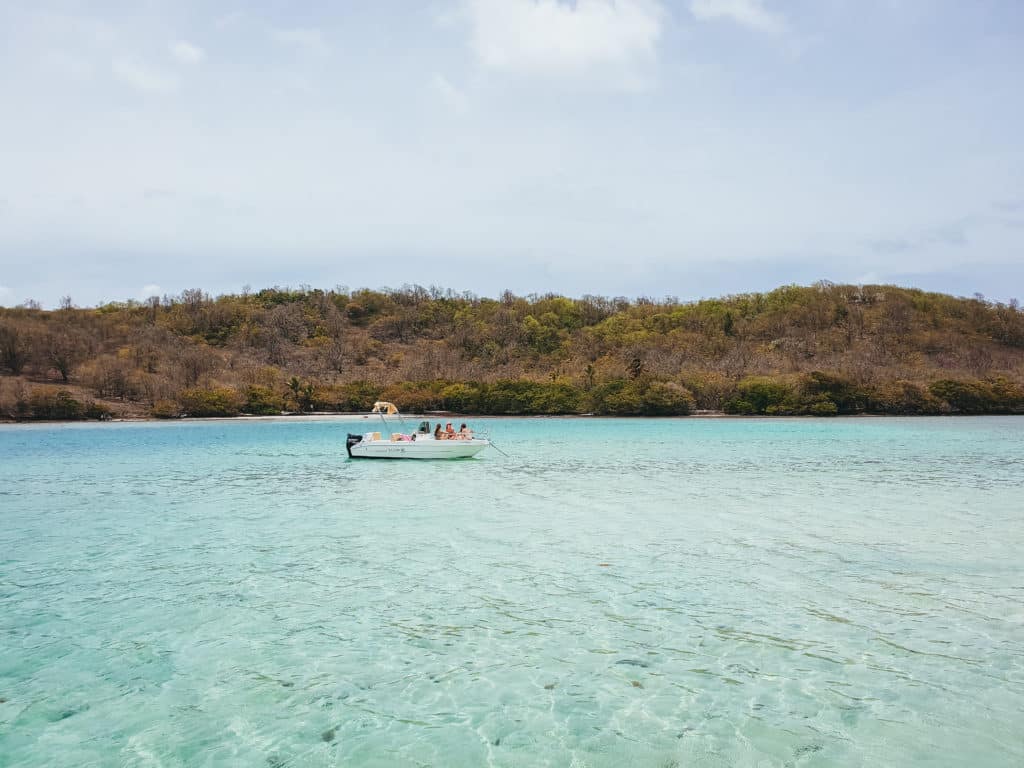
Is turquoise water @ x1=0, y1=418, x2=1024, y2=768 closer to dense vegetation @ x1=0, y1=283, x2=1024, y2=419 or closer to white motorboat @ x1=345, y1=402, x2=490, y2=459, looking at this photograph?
white motorboat @ x1=345, y1=402, x2=490, y2=459

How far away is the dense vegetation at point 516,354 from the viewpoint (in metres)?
71.2

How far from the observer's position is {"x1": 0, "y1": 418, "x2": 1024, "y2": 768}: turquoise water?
5.42m

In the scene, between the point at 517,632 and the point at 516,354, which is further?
the point at 516,354

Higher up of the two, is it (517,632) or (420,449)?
(420,449)

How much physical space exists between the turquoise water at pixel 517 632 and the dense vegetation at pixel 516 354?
57682mm

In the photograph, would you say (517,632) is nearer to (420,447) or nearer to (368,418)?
(420,447)

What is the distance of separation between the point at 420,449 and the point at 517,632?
19963mm

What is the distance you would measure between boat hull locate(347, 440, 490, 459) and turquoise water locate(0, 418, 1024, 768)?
32.2 ft

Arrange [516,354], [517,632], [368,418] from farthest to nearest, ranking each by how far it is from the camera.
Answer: [516,354]
[368,418]
[517,632]

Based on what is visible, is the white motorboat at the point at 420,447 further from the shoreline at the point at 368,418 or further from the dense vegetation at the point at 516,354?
the dense vegetation at the point at 516,354

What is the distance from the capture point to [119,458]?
30.6 m

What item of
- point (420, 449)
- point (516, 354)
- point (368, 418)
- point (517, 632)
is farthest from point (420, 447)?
point (516, 354)

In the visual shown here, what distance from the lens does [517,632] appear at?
7.66m

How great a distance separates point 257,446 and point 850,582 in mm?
32317
